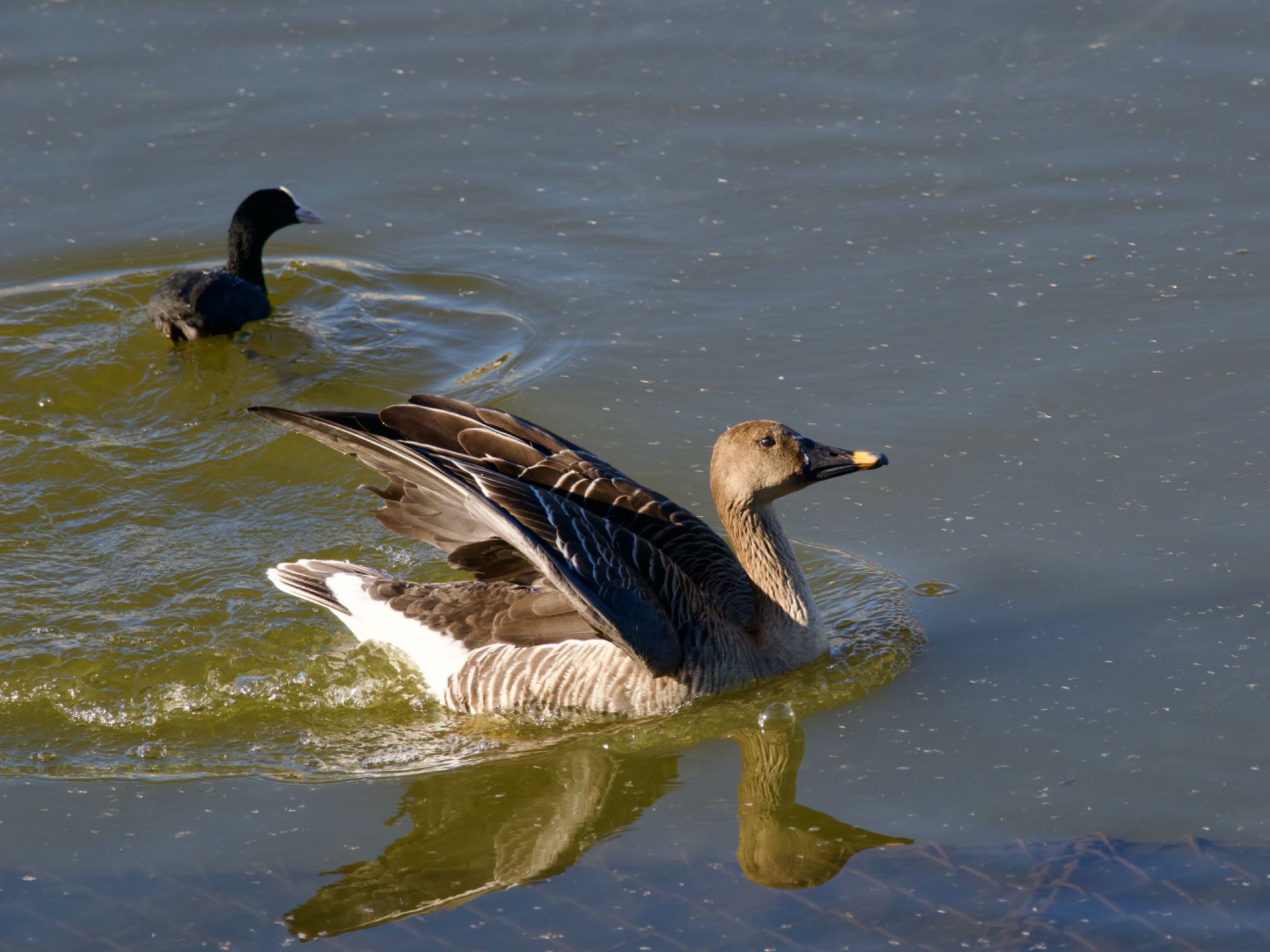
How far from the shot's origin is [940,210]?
1159 centimetres

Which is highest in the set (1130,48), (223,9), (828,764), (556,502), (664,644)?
(223,9)

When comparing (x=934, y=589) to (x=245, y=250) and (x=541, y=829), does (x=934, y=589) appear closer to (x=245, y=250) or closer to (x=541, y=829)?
(x=541, y=829)

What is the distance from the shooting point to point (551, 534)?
6.80 metres

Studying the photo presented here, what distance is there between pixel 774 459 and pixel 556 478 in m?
1.04

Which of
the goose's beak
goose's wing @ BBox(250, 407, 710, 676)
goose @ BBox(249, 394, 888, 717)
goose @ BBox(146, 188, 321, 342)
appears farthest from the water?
the goose's beak

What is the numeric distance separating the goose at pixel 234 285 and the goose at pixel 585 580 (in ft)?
10.8

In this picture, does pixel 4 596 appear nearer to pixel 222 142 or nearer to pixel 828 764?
pixel 828 764

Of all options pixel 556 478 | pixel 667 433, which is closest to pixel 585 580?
pixel 556 478

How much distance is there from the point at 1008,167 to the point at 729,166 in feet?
7.08

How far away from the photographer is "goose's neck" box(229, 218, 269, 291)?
36.9 feet

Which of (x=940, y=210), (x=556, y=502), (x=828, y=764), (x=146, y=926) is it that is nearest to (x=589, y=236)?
(x=940, y=210)

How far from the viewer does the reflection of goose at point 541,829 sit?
6.15 m

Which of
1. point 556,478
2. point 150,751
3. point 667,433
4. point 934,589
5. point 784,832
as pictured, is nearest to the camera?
point 784,832

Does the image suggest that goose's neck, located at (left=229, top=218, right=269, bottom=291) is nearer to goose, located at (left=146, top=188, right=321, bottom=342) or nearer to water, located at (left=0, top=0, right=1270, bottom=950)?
goose, located at (left=146, top=188, right=321, bottom=342)
